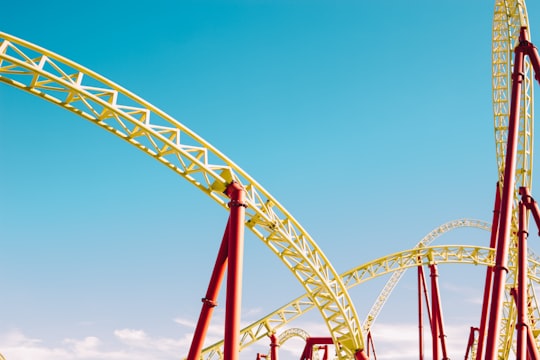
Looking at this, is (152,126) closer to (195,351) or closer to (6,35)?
(6,35)

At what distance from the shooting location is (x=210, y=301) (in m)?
11.7

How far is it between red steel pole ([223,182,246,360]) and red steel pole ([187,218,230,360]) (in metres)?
0.55

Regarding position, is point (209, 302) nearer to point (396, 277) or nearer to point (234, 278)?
point (234, 278)

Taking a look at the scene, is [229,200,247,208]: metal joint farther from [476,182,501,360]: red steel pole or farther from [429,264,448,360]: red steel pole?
[429,264,448,360]: red steel pole

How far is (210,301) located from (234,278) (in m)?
1.39

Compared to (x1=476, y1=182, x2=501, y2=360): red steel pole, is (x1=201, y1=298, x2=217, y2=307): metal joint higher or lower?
lower

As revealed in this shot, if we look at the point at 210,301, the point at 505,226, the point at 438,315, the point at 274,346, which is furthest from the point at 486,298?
the point at 210,301

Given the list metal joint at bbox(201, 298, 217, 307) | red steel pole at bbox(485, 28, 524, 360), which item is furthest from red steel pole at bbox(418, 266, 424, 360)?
metal joint at bbox(201, 298, 217, 307)

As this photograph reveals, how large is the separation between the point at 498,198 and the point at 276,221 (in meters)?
8.23

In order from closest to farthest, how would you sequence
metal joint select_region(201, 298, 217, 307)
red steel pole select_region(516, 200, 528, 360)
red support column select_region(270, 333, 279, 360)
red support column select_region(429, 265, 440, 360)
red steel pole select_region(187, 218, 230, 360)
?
red steel pole select_region(187, 218, 230, 360)
metal joint select_region(201, 298, 217, 307)
red steel pole select_region(516, 200, 528, 360)
red support column select_region(429, 265, 440, 360)
red support column select_region(270, 333, 279, 360)

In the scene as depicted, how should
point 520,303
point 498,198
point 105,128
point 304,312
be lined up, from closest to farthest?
1. point 105,128
2. point 520,303
3. point 498,198
4. point 304,312

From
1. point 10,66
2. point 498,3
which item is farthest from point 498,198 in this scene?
point 10,66

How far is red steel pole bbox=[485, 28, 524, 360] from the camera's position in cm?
1080

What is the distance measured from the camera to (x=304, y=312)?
20.4 meters
